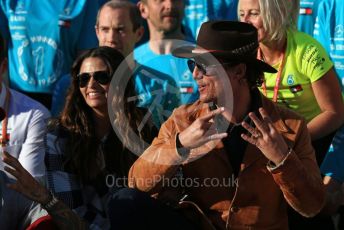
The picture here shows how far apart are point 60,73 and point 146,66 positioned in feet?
2.94

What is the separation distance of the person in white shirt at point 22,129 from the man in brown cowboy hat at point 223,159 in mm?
870

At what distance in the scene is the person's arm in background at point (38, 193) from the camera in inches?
172

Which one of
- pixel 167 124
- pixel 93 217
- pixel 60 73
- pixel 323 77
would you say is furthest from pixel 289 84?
pixel 60 73

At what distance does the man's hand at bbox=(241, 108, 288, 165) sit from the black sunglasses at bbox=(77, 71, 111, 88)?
4.24 feet

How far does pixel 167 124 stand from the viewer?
4.64m

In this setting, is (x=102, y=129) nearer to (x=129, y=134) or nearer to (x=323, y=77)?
(x=129, y=134)

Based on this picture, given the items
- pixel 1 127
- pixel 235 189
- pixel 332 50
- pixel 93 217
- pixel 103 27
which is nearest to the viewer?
pixel 235 189

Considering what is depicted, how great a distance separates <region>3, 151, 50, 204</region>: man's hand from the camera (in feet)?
14.3

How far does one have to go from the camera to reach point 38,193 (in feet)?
14.5

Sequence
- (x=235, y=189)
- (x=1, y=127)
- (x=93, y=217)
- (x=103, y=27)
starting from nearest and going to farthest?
1. (x=235, y=189)
2. (x=93, y=217)
3. (x=1, y=127)
4. (x=103, y=27)

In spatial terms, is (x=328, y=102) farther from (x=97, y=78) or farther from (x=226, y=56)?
(x=97, y=78)

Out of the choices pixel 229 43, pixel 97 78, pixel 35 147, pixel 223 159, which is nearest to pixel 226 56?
pixel 229 43

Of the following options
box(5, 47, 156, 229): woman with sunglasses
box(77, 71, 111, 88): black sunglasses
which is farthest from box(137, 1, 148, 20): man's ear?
box(77, 71, 111, 88): black sunglasses

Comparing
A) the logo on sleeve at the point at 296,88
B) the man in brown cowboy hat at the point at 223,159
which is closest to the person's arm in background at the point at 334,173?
the logo on sleeve at the point at 296,88
